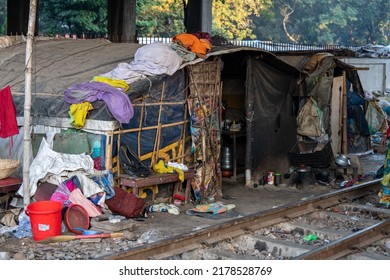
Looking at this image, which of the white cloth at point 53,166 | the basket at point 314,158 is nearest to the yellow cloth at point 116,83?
the white cloth at point 53,166

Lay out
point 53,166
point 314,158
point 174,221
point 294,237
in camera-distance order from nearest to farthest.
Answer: point 294,237, point 53,166, point 174,221, point 314,158

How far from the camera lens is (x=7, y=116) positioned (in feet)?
37.2

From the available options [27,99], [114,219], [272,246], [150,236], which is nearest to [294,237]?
[272,246]

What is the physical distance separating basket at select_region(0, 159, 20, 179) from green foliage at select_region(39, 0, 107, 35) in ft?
64.0

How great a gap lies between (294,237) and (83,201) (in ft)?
10.6

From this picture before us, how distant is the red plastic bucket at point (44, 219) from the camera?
942 centimetres

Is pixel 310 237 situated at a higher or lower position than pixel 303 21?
lower

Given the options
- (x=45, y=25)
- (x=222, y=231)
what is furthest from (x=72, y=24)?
(x=222, y=231)

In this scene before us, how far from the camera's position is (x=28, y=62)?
403 inches

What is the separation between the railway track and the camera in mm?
8898

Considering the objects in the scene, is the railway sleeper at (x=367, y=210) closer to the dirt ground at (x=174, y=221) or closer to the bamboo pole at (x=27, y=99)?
the dirt ground at (x=174, y=221)

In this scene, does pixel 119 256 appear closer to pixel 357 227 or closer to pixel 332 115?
pixel 357 227

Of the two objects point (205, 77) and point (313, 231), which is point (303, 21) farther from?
point (313, 231)

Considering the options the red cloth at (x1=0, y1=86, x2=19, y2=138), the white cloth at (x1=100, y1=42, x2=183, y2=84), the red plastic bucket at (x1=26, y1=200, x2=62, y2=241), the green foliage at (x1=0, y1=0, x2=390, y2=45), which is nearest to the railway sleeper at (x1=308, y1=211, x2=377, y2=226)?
the white cloth at (x1=100, y1=42, x2=183, y2=84)
